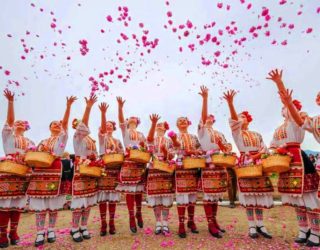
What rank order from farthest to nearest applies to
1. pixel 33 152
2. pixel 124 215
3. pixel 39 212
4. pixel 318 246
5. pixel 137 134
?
pixel 124 215, pixel 137 134, pixel 39 212, pixel 33 152, pixel 318 246

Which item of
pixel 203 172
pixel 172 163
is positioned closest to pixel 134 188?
pixel 172 163

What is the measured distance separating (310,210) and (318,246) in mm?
706

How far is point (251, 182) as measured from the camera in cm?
580

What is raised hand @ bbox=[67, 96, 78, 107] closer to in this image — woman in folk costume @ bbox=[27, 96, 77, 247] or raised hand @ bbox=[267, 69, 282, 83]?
woman in folk costume @ bbox=[27, 96, 77, 247]

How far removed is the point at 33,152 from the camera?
554 centimetres

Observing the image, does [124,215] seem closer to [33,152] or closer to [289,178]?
[33,152]

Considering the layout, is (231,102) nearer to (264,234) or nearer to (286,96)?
(286,96)

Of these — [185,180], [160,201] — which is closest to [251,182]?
[185,180]

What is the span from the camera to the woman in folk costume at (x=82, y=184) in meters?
6.25

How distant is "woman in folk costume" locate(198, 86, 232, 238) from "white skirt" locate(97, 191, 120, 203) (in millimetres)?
2313

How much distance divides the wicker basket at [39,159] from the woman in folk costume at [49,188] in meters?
0.35

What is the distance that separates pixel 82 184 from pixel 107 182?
0.81 metres

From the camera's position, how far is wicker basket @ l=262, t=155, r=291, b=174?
199 inches

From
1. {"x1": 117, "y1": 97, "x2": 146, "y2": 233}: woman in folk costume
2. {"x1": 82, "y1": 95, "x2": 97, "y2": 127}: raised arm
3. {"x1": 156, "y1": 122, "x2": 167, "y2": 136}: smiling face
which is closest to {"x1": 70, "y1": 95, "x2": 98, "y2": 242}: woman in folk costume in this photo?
{"x1": 82, "y1": 95, "x2": 97, "y2": 127}: raised arm
